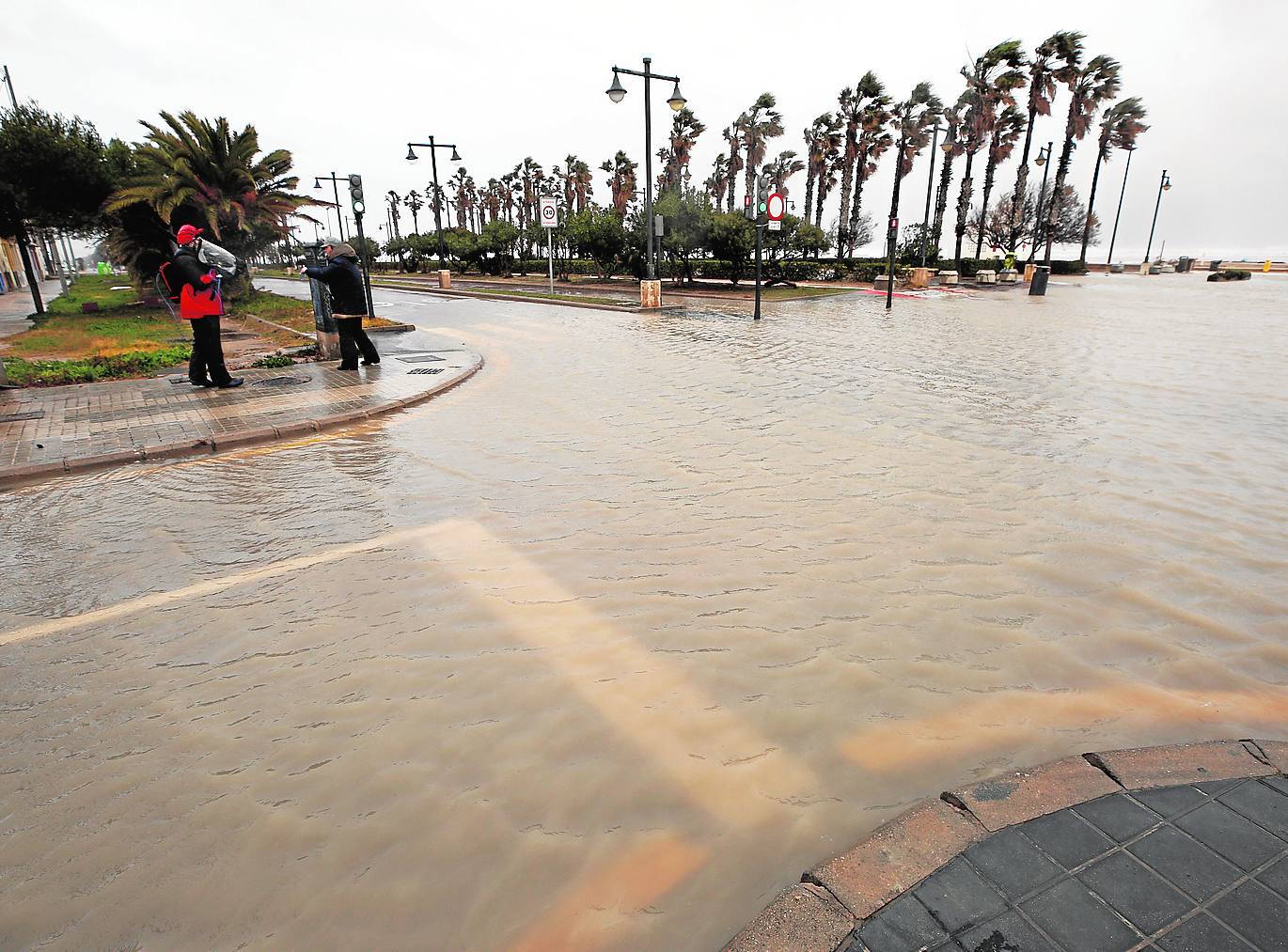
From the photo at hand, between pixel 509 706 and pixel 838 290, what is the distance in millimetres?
32099

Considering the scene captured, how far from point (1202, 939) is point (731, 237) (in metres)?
31.3

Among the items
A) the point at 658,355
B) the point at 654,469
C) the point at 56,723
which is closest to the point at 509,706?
the point at 56,723

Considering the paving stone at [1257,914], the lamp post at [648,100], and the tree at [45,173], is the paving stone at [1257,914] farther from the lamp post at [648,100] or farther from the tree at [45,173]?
the tree at [45,173]

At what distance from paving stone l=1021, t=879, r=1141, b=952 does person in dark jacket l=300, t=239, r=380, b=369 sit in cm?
1073

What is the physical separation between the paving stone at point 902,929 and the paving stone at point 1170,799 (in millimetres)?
998

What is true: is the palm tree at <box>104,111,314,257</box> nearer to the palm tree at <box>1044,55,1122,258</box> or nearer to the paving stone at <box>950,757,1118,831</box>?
the paving stone at <box>950,757,1118,831</box>

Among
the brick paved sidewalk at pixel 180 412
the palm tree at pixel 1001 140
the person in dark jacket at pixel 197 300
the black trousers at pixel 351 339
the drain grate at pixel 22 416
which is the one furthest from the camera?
the palm tree at pixel 1001 140

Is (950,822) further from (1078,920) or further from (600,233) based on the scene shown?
(600,233)

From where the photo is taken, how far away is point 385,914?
7.06 feet

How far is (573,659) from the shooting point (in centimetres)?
349

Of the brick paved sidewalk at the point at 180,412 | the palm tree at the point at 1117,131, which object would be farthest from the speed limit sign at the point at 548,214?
the palm tree at the point at 1117,131

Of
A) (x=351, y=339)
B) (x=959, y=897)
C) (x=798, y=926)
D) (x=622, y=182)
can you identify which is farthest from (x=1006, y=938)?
(x=622, y=182)

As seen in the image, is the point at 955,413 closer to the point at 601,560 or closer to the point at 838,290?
the point at 601,560

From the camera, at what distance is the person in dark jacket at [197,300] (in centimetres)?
927
